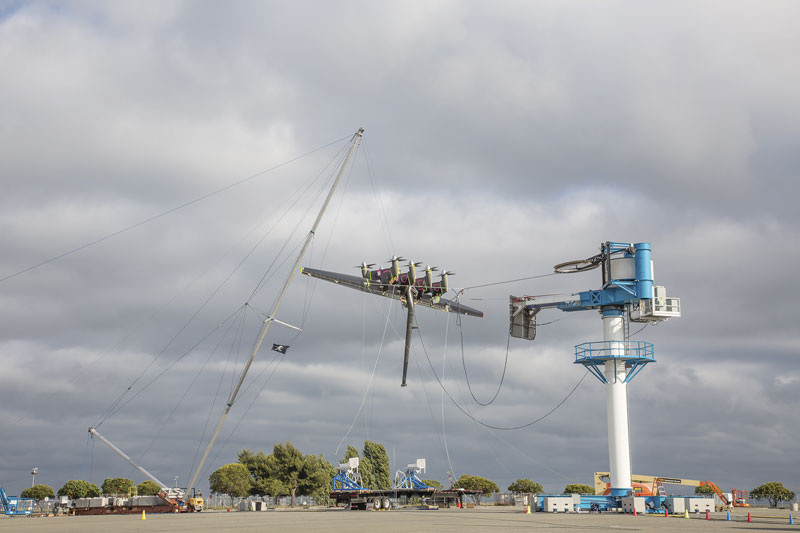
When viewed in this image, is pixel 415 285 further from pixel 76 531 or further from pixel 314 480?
pixel 314 480

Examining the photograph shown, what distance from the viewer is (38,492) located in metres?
120

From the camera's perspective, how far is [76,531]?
28078 millimetres

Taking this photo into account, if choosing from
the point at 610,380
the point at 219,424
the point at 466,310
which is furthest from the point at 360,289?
the point at 610,380

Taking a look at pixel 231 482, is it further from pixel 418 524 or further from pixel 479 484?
pixel 418 524

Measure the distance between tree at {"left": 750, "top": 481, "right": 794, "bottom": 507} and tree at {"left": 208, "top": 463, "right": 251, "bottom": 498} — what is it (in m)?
73.3

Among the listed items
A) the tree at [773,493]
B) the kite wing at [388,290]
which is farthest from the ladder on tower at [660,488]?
the tree at [773,493]

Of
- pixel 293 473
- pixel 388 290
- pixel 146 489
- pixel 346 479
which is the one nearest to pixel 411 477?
pixel 346 479

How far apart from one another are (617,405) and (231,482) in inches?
2991

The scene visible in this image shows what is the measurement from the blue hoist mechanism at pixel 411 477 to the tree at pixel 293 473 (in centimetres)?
3615

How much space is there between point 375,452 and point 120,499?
190 feet

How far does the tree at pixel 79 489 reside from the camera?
382ft


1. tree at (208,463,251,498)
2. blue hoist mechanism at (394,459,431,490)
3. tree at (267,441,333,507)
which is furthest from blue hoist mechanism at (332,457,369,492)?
tree at (208,463,251,498)

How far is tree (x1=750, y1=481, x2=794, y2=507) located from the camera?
9312 centimetres

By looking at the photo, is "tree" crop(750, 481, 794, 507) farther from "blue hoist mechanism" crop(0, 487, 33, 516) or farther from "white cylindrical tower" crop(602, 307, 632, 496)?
"blue hoist mechanism" crop(0, 487, 33, 516)
